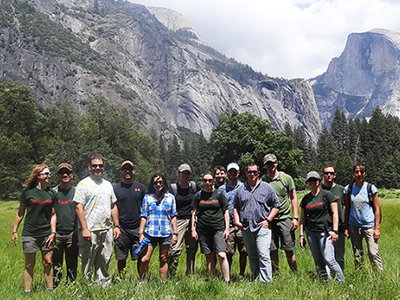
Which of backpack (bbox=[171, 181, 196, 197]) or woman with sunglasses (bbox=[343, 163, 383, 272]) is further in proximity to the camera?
backpack (bbox=[171, 181, 196, 197])

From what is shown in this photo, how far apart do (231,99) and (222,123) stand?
14913 centimetres

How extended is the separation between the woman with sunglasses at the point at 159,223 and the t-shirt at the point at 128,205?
36 centimetres

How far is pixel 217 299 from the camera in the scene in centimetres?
404

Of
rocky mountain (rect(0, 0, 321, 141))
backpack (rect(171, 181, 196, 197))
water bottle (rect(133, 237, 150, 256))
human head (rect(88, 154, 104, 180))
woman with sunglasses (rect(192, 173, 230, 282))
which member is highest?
rocky mountain (rect(0, 0, 321, 141))

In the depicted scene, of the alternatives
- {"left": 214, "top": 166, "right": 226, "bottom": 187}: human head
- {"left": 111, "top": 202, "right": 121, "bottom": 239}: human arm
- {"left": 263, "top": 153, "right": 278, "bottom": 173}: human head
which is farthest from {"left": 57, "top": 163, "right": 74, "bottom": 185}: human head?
{"left": 263, "top": 153, "right": 278, "bottom": 173}: human head

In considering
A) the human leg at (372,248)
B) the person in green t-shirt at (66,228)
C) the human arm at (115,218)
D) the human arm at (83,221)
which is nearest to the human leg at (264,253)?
the human leg at (372,248)

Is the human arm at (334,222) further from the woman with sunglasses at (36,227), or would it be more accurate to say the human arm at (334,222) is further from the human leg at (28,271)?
the human leg at (28,271)

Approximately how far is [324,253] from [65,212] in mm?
4443

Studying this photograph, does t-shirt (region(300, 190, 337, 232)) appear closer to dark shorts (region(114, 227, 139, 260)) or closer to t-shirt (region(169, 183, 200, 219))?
t-shirt (region(169, 183, 200, 219))

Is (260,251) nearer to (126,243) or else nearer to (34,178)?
(126,243)

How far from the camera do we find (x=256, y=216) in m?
5.10

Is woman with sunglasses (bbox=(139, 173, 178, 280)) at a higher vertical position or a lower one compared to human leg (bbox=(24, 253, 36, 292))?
higher

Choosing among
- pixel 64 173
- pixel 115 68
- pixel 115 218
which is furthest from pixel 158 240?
pixel 115 68

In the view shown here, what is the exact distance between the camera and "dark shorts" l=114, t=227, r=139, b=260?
5.87m
